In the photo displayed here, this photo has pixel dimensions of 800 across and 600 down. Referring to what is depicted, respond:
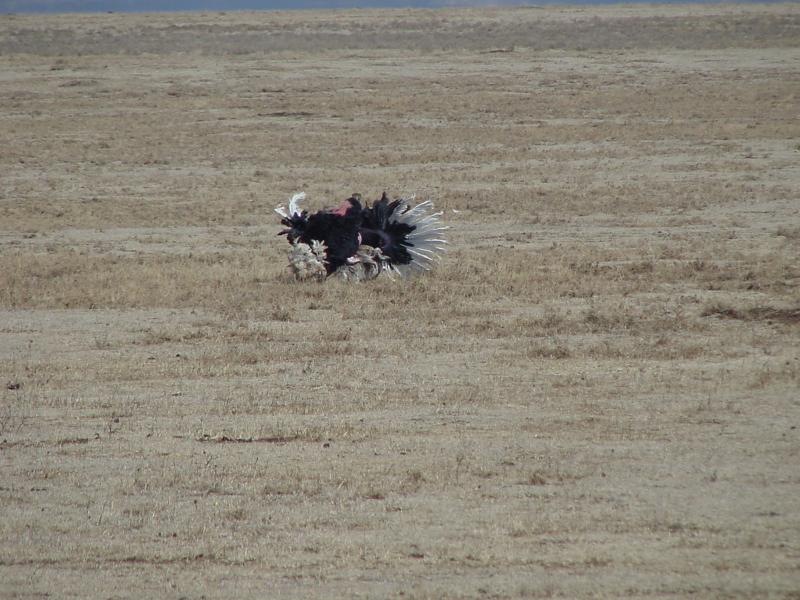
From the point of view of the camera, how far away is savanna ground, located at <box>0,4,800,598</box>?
5.85m

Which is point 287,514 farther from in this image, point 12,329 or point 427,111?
point 427,111

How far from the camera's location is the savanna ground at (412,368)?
5852 mm

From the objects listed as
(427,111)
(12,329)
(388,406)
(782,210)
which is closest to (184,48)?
(427,111)

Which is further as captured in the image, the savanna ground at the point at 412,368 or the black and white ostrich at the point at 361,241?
the black and white ostrich at the point at 361,241

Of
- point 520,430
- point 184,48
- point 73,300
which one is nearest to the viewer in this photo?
point 520,430

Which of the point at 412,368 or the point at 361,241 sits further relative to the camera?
the point at 361,241

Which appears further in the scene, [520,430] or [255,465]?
[520,430]

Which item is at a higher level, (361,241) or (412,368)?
(361,241)

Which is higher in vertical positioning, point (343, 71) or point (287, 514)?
point (343, 71)

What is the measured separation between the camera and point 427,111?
27.9 metres

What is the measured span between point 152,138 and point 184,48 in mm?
23980

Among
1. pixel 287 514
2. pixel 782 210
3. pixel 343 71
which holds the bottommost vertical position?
pixel 287 514

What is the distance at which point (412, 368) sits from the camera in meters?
9.37

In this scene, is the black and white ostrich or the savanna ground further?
the black and white ostrich
